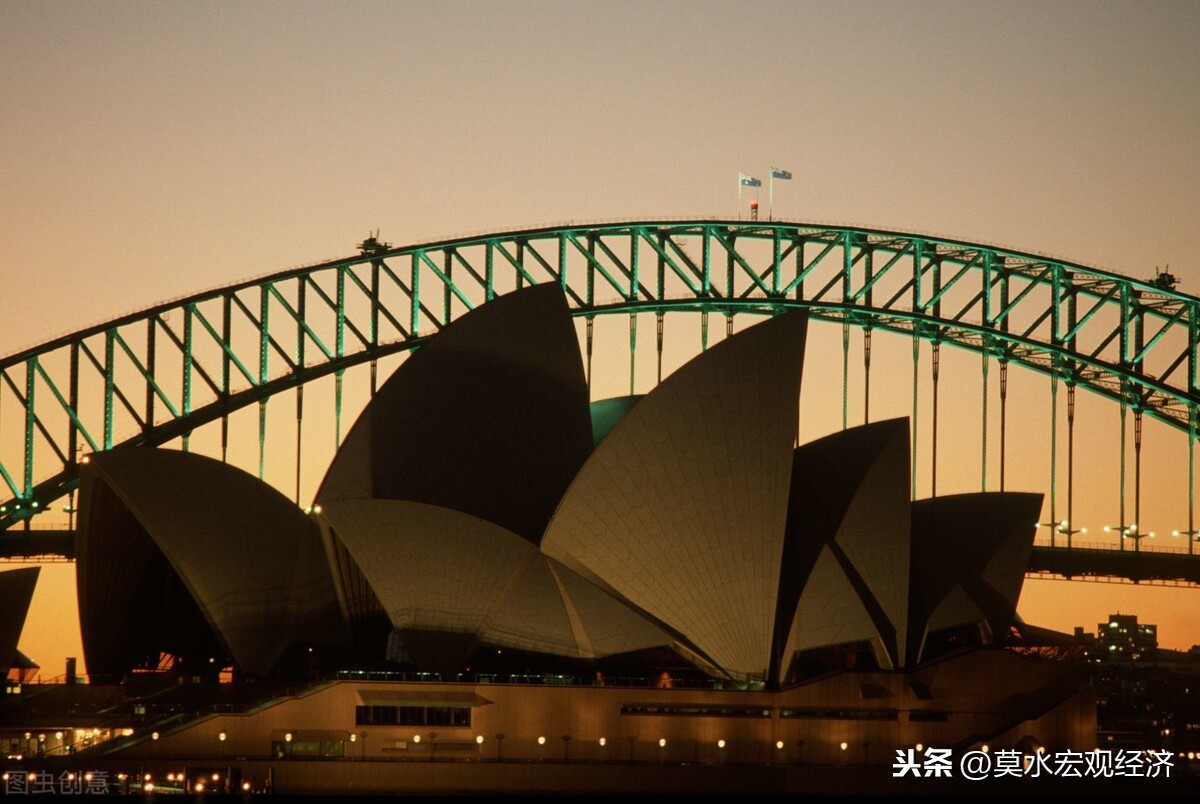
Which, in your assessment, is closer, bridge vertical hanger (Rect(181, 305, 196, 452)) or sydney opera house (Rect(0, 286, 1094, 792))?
sydney opera house (Rect(0, 286, 1094, 792))

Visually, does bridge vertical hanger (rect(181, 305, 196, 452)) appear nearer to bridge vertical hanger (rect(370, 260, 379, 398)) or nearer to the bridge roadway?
bridge vertical hanger (rect(370, 260, 379, 398))

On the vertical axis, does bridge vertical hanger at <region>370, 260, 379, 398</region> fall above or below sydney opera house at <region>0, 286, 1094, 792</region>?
above

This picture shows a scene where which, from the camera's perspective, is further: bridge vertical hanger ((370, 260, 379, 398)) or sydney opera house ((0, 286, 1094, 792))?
bridge vertical hanger ((370, 260, 379, 398))

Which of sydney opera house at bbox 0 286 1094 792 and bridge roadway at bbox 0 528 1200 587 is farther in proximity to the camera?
bridge roadway at bbox 0 528 1200 587

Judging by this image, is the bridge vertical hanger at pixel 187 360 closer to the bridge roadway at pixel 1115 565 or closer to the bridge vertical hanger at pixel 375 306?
the bridge vertical hanger at pixel 375 306

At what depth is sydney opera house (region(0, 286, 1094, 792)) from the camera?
6047 centimetres

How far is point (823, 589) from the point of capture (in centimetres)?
6269

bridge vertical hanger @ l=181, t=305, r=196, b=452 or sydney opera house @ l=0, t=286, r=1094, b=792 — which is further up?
bridge vertical hanger @ l=181, t=305, r=196, b=452

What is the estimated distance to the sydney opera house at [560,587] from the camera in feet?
198

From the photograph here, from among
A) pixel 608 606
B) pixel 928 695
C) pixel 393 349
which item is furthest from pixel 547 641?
pixel 393 349

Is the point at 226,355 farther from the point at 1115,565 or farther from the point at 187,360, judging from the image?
the point at 1115,565

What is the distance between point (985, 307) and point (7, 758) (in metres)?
41.6

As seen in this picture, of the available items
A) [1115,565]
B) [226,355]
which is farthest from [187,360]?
[1115,565]

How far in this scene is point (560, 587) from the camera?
6175 centimetres
